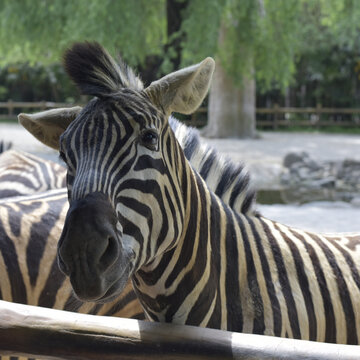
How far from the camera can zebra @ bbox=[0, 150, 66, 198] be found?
4.12 meters

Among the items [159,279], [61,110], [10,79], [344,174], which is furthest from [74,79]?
[10,79]

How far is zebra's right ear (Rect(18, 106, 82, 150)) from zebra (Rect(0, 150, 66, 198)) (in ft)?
6.23

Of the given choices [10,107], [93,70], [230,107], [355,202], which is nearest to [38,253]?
[93,70]

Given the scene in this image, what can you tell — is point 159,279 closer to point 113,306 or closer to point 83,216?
point 83,216

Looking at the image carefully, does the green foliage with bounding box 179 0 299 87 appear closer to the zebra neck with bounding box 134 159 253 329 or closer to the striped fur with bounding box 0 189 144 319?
the striped fur with bounding box 0 189 144 319

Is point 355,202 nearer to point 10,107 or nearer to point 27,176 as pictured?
point 27,176

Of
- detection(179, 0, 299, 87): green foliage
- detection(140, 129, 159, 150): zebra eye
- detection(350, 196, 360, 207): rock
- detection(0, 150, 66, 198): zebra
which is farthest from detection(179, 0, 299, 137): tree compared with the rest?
detection(140, 129, 159, 150): zebra eye

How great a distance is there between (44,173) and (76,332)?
2.85 m

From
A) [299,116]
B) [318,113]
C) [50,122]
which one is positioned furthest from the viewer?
[299,116]

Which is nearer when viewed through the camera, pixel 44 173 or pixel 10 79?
pixel 44 173

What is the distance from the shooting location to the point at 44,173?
441 cm

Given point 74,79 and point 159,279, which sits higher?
point 74,79

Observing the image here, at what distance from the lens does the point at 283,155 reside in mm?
15719

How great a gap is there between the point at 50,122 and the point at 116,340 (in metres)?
0.87
